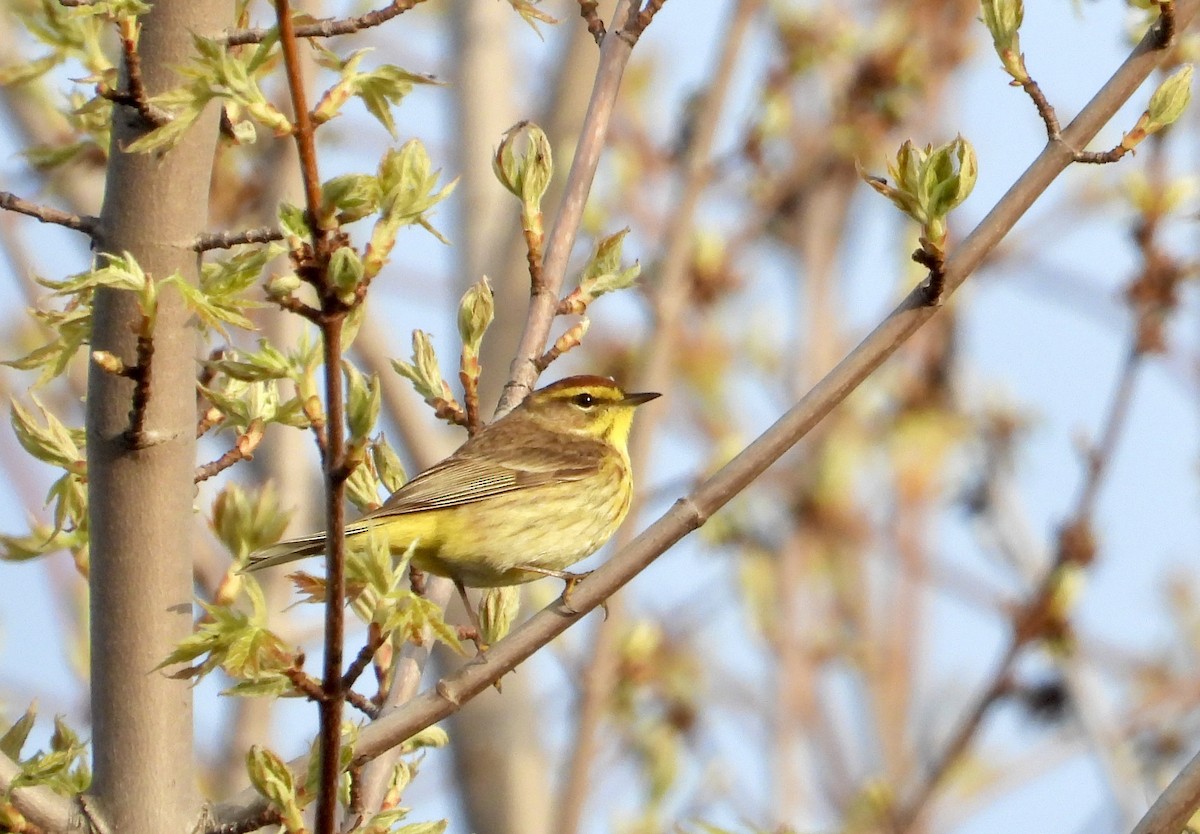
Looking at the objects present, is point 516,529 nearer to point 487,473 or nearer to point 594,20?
point 487,473

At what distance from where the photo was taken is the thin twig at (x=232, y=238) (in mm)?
2629

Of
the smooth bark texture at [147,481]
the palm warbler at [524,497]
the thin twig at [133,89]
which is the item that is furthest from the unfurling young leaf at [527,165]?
the thin twig at [133,89]

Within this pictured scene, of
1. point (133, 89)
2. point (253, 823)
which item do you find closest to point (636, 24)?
point (133, 89)

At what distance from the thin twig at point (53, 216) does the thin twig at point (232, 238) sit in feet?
0.63

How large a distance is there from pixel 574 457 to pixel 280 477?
5.87ft

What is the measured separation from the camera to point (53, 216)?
2678 millimetres

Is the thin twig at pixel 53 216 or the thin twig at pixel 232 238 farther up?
the thin twig at pixel 53 216

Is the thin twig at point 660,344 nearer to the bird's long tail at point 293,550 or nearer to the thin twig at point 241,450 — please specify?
the bird's long tail at point 293,550

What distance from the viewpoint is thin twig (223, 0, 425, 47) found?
8.41 feet

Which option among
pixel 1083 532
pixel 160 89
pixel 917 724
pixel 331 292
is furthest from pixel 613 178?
pixel 331 292

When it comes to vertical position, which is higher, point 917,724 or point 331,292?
point 917,724

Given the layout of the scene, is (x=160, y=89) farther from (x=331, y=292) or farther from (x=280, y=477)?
(x=280, y=477)

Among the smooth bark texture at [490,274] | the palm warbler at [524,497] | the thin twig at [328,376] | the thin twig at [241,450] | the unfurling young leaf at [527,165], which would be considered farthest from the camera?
the smooth bark texture at [490,274]

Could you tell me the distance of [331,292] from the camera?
198 cm
